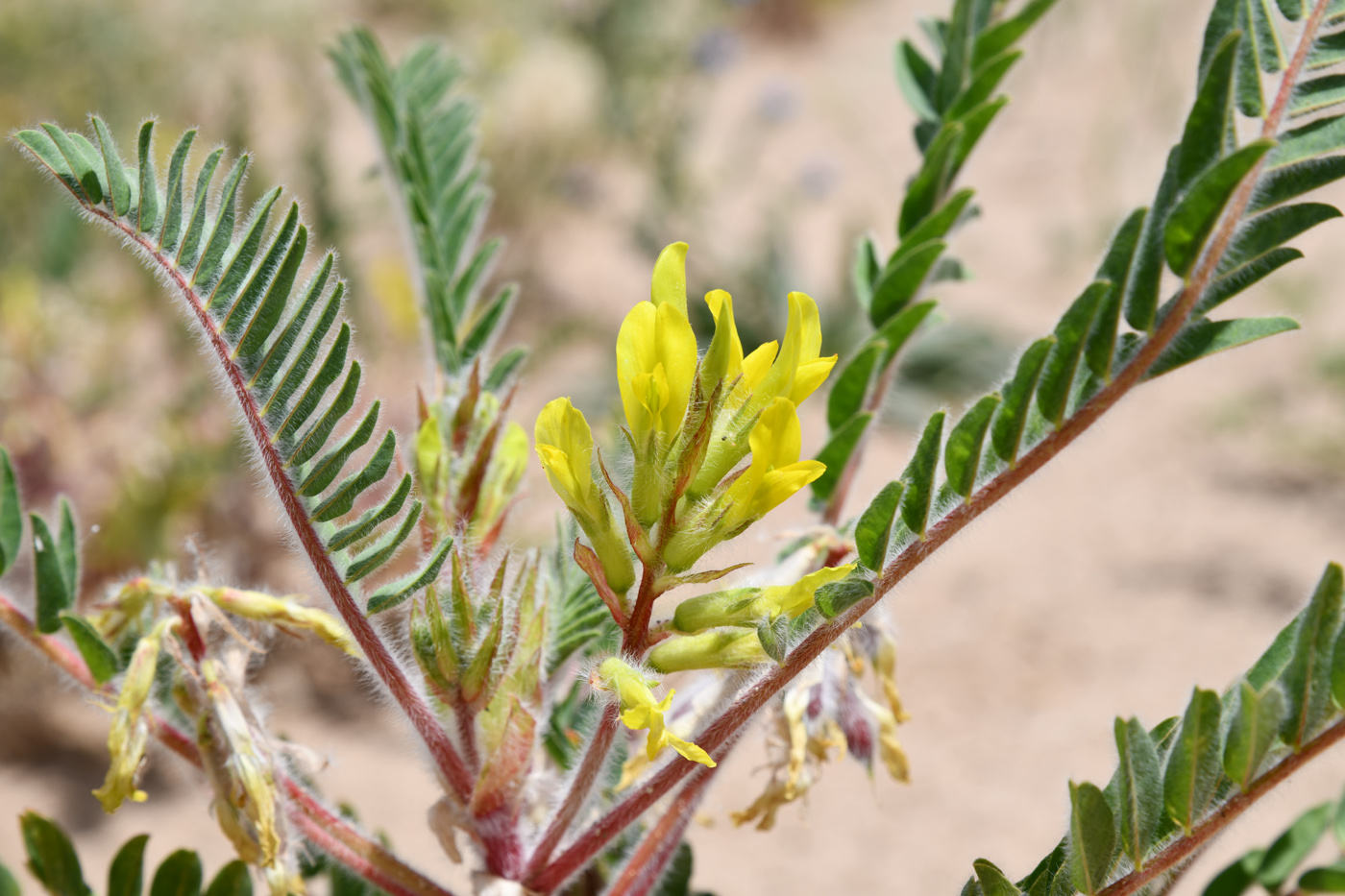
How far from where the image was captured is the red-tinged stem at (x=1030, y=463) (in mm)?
629

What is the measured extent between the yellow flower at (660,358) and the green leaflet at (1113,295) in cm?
24

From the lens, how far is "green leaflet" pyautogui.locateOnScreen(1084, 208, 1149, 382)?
628 millimetres

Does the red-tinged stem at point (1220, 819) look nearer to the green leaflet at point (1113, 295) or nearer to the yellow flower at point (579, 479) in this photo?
the green leaflet at point (1113, 295)

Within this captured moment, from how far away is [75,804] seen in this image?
236 centimetres

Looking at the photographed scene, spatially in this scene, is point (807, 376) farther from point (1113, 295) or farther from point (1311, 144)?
point (1311, 144)

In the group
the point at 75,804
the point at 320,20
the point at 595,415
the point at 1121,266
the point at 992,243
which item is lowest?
the point at 75,804

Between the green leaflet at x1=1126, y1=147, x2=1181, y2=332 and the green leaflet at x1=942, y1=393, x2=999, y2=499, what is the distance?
10 centimetres

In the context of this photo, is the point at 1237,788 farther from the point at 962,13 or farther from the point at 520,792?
the point at 962,13

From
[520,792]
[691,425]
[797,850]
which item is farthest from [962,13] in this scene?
[797,850]

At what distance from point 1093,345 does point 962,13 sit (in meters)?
0.42

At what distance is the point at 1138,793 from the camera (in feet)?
2.10

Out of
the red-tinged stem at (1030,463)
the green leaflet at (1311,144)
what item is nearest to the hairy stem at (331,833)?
the red-tinged stem at (1030,463)

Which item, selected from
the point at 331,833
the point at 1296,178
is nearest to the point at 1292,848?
the point at 1296,178

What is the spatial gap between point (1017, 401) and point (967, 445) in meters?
0.04
